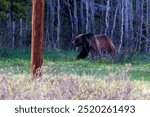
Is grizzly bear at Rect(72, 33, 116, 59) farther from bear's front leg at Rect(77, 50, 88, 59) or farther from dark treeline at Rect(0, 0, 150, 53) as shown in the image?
dark treeline at Rect(0, 0, 150, 53)

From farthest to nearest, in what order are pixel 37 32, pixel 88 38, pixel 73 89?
1. pixel 88 38
2. pixel 37 32
3. pixel 73 89

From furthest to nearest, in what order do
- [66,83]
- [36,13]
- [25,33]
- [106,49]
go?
1. [25,33]
2. [106,49]
3. [36,13]
4. [66,83]

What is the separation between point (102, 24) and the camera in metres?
30.6

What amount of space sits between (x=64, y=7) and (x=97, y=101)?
77.5 ft

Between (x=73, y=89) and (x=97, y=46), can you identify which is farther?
(x=97, y=46)

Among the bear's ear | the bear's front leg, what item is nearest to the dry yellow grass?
the bear's front leg

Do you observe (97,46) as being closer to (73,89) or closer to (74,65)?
A: (74,65)

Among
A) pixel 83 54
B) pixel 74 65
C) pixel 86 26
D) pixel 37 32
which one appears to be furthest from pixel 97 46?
pixel 37 32

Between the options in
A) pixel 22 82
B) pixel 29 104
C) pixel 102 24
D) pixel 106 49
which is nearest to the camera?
pixel 29 104

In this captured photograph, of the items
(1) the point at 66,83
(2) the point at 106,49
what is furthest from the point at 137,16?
(1) the point at 66,83

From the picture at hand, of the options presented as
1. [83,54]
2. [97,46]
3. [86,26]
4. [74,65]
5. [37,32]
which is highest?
[37,32]

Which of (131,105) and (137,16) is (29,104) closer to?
(131,105)

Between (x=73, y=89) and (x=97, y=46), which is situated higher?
(x=73, y=89)

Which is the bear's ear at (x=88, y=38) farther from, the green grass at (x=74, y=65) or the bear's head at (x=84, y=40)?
the green grass at (x=74, y=65)
